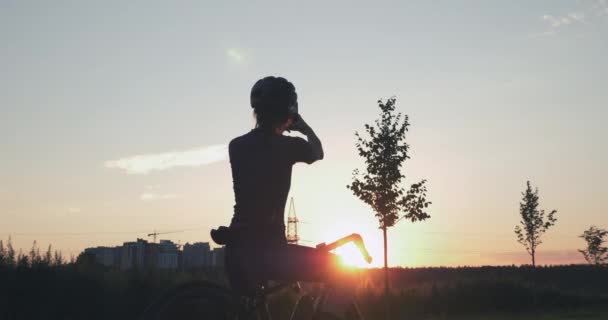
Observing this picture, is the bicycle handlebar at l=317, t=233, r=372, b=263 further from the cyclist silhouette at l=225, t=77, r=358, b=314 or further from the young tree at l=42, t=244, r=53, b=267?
the young tree at l=42, t=244, r=53, b=267

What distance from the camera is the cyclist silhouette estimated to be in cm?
339

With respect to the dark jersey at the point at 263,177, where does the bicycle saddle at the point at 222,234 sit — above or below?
below

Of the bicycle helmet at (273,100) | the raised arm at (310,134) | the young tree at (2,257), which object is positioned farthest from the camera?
the young tree at (2,257)

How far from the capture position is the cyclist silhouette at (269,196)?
3395 millimetres

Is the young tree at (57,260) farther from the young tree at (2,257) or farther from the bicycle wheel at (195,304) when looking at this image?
the bicycle wheel at (195,304)

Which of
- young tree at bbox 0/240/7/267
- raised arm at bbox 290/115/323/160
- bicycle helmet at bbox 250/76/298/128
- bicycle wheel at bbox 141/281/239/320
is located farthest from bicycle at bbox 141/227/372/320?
young tree at bbox 0/240/7/267

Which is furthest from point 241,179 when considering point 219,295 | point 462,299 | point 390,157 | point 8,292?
point 462,299

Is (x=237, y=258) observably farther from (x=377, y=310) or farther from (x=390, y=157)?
(x=390, y=157)

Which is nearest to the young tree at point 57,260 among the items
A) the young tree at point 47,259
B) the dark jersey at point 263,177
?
the young tree at point 47,259

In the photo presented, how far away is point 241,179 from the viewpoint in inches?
147

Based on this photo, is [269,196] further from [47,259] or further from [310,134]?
[47,259]

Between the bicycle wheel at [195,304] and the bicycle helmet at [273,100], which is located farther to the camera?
the bicycle helmet at [273,100]

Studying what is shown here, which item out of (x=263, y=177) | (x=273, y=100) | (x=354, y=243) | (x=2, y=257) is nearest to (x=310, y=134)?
(x=273, y=100)

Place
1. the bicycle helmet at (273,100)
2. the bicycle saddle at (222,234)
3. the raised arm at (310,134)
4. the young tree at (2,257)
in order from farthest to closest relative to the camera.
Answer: the young tree at (2,257), the raised arm at (310,134), the bicycle helmet at (273,100), the bicycle saddle at (222,234)
